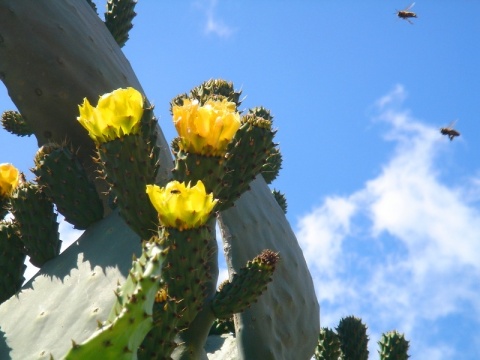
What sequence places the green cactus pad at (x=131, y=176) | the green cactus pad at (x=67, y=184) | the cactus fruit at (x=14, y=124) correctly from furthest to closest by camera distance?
the cactus fruit at (x=14, y=124) → the green cactus pad at (x=67, y=184) → the green cactus pad at (x=131, y=176)

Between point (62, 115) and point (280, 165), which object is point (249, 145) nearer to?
point (62, 115)

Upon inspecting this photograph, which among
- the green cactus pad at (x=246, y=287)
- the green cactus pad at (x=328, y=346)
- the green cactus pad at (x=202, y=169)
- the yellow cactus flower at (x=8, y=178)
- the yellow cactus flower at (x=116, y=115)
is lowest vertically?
the green cactus pad at (x=246, y=287)

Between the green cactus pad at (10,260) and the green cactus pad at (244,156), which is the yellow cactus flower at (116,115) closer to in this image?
the green cactus pad at (244,156)

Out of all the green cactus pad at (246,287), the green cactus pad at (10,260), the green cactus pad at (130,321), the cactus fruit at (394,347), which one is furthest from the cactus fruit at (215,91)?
the green cactus pad at (130,321)

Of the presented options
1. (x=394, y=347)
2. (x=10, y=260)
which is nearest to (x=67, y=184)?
(x=10, y=260)

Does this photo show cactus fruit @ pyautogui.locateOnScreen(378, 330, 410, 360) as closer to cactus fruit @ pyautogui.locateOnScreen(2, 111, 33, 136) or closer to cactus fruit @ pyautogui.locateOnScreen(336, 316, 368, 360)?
cactus fruit @ pyautogui.locateOnScreen(336, 316, 368, 360)

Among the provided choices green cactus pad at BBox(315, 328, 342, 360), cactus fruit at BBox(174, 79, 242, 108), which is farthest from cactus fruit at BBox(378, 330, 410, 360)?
cactus fruit at BBox(174, 79, 242, 108)
